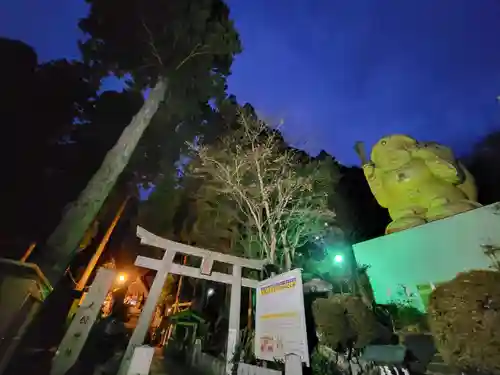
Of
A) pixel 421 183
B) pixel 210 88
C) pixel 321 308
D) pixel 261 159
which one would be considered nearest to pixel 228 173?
pixel 261 159

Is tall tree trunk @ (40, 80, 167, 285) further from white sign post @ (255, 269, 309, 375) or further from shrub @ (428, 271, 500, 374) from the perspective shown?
shrub @ (428, 271, 500, 374)

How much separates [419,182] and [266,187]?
22.7 feet

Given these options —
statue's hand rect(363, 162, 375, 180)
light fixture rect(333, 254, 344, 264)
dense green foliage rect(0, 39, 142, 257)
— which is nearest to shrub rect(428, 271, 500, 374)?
light fixture rect(333, 254, 344, 264)

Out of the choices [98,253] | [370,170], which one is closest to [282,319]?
[370,170]

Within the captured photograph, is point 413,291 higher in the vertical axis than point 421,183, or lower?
lower

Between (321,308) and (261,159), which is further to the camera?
(261,159)

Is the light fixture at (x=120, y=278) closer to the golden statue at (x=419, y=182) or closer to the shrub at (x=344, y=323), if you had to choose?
the shrub at (x=344, y=323)

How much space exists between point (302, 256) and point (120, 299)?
19.8 metres

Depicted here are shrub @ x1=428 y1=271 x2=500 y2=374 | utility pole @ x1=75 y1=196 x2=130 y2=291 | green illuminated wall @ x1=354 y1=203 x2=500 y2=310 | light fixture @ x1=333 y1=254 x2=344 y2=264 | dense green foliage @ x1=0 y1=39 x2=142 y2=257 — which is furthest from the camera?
utility pole @ x1=75 y1=196 x2=130 y2=291

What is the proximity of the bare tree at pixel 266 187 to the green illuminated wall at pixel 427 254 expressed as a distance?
2975 millimetres

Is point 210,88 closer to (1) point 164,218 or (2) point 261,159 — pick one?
(2) point 261,159

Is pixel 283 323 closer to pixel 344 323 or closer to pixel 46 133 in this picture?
pixel 344 323

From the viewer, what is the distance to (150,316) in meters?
6.52

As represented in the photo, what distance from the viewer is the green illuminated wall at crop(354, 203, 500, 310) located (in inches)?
312
